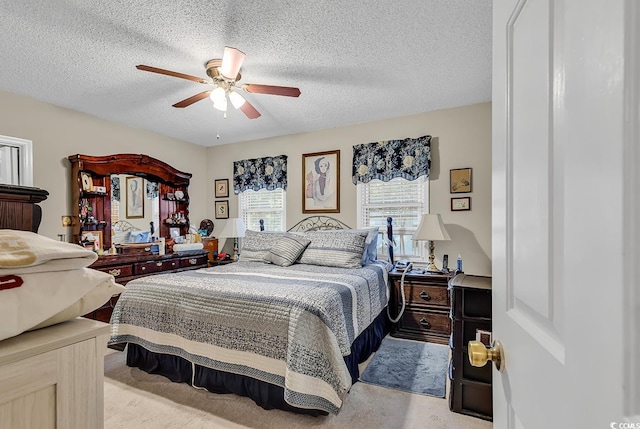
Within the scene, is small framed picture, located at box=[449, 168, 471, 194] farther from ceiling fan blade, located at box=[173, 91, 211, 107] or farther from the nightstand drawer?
ceiling fan blade, located at box=[173, 91, 211, 107]

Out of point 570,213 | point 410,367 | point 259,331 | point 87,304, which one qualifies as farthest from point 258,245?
point 570,213

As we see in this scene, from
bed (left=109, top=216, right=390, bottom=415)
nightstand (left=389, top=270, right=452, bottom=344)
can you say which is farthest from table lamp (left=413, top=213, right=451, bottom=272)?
bed (left=109, top=216, right=390, bottom=415)

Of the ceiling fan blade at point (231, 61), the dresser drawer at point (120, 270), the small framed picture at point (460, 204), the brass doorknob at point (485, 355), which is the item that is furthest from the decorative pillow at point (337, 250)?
the brass doorknob at point (485, 355)

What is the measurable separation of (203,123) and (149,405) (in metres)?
3.28

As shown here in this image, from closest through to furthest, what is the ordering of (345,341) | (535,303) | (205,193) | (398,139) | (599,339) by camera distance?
(599,339)
(535,303)
(345,341)
(398,139)
(205,193)

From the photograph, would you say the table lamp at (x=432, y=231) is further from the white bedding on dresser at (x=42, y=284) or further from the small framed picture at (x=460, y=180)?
the white bedding on dresser at (x=42, y=284)

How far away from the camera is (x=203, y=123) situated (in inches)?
162

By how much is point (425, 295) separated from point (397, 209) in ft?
3.88

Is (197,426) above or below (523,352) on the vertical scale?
below

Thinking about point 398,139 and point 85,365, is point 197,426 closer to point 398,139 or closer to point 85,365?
point 85,365

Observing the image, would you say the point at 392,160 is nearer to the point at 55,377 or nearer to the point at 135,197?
the point at 135,197

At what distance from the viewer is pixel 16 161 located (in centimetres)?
311

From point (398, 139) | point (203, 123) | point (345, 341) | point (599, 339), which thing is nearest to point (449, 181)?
point (398, 139)

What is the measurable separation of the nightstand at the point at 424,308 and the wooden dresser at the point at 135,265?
9.62 ft
